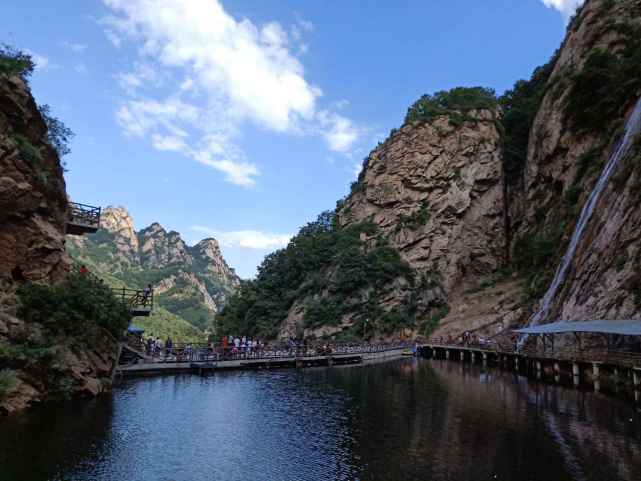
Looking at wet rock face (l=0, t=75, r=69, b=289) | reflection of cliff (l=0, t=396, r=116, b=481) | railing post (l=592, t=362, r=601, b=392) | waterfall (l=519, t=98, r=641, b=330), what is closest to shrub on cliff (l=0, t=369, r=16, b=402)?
reflection of cliff (l=0, t=396, r=116, b=481)

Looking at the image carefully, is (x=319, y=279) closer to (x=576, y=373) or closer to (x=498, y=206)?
(x=498, y=206)

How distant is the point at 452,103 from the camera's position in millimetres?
88688

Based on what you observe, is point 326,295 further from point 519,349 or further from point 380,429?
point 380,429

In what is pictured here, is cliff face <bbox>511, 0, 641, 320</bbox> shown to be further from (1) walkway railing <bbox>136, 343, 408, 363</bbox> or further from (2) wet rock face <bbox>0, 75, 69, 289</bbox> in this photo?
(2) wet rock face <bbox>0, 75, 69, 289</bbox>

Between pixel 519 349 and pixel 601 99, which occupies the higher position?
pixel 601 99

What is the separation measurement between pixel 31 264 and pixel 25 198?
3.51m

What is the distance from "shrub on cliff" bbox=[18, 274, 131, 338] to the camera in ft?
79.2

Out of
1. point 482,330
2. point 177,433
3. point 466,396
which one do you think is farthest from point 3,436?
point 482,330

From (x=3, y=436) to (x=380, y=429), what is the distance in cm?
1406

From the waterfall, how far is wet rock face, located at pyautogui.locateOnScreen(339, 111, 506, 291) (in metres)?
28.5

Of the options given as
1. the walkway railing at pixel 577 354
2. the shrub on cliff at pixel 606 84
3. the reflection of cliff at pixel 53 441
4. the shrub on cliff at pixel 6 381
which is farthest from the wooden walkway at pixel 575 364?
the shrub on cliff at pixel 6 381

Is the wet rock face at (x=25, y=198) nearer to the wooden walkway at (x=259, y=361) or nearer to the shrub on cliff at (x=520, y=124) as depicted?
the wooden walkway at (x=259, y=361)

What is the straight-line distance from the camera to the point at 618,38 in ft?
178

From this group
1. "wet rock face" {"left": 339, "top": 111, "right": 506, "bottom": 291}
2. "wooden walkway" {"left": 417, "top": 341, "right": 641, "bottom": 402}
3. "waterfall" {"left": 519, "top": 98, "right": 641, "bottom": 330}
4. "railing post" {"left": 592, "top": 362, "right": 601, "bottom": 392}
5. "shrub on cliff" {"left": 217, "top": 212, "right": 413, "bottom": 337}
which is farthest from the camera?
"wet rock face" {"left": 339, "top": 111, "right": 506, "bottom": 291}
